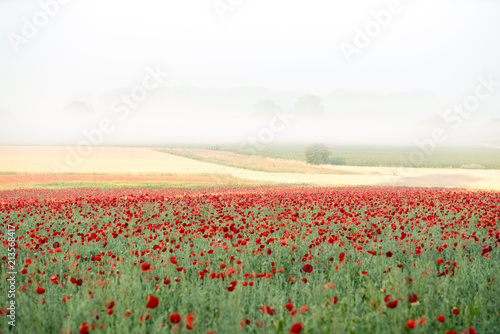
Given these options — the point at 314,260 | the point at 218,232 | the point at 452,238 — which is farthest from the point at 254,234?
the point at 452,238

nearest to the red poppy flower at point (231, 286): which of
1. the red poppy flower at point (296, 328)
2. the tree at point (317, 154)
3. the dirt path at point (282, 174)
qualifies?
the red poppy flower at point (296, 328)

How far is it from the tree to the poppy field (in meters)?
50.5

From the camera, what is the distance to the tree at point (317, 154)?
201 feet

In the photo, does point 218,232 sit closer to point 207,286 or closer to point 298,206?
point 207,286

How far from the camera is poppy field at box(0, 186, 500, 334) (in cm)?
373

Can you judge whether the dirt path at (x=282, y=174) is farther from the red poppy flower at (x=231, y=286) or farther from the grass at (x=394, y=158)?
the red poppy flower at (x=231, y=286)

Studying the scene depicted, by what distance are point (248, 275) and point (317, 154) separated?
57531mm

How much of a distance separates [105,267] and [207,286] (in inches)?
65.4

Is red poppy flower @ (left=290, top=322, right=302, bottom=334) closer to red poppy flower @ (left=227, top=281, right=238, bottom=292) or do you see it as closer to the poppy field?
the poppy field

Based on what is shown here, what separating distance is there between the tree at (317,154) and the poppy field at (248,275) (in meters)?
50.5

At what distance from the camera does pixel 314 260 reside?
586cm

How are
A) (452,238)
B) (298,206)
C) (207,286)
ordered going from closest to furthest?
(207,286) < (452,238) < (298,206)

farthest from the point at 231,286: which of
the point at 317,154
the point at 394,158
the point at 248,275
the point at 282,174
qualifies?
the point at 394,158

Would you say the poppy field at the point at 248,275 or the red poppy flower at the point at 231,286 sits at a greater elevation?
the red poppy flower at the point at 231,286
